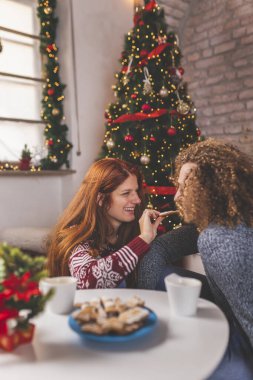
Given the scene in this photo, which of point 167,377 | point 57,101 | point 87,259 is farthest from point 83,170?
point 167,377

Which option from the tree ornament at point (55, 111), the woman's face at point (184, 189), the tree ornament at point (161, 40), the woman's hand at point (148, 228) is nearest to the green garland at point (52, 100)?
the tree ornament at point (55, 111)

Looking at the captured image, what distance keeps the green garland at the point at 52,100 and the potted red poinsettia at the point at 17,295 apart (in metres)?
2.66

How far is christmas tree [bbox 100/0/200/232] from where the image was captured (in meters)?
2.98

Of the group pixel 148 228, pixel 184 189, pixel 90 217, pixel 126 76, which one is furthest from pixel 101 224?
pixel 126 76

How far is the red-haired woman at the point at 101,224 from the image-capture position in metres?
1.34

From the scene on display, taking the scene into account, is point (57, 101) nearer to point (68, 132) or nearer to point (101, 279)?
point (68, 132)

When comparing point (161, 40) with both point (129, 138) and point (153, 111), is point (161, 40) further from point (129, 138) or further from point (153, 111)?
point (129, 138)

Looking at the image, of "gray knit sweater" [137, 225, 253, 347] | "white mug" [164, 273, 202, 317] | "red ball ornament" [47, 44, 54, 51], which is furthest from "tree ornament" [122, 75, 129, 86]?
"white mug" [164, 273, 202, 317]

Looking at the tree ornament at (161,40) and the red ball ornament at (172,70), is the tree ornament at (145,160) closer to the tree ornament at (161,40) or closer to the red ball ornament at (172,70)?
the red ball ornament at (172,70)

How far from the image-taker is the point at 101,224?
4.99 ft

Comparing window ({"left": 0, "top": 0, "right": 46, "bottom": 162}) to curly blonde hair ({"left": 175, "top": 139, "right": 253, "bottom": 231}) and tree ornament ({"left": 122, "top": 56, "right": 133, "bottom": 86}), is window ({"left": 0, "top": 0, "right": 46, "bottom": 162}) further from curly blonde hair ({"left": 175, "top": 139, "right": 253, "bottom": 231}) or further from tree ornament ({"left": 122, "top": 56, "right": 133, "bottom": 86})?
curly blonde hair ({"left": 175, "top": 139, "right": 253, "bottom": 231})

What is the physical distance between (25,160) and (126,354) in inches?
105

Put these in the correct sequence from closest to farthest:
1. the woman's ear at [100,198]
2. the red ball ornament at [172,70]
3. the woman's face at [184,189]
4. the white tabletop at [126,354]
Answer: the white tabletop at [126,354] → the woman's face at [184,189] → the woman's ear at [100,198] → the red ball ornament at [172,70]

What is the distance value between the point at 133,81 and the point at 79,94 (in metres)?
0.61
